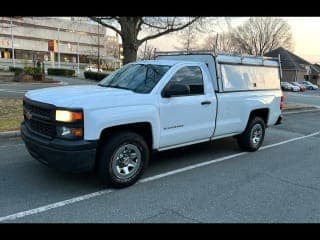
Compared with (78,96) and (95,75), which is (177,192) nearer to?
(78,96)

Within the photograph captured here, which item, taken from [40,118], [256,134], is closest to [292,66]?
[256,134]

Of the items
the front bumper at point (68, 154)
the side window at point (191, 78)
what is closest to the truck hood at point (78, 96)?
the front bumper at point (68, 154)

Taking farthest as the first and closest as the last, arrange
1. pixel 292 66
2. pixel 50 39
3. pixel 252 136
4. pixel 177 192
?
pixel 50 39
pixel 292 66
pixel 252 136
pixel 177 192

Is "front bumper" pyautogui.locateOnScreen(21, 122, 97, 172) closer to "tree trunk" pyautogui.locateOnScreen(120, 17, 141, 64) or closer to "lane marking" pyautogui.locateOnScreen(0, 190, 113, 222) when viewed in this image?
"lane marking" pyautogui.locateOnScreen(0, 190, 113, 222)

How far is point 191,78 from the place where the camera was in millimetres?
5727

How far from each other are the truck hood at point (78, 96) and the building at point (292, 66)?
198 feet

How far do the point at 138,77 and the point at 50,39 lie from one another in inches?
3138

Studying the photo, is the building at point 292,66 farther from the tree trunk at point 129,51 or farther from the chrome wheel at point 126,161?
the chrome wheel at point 126,161

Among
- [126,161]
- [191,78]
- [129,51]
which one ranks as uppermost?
[129,51]

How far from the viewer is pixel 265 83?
7.46 meters

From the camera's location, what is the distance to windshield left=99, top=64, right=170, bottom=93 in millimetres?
5223

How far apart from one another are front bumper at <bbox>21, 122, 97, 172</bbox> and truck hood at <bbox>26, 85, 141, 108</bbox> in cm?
50
